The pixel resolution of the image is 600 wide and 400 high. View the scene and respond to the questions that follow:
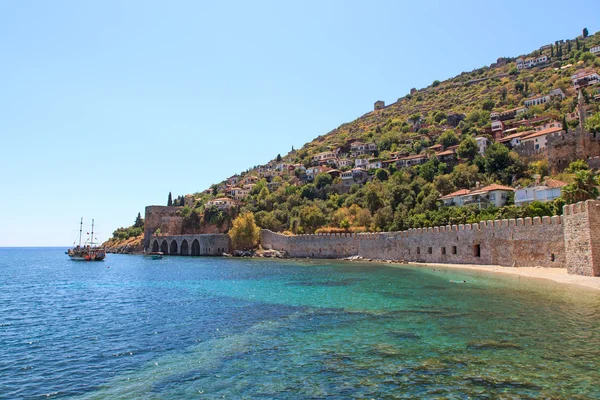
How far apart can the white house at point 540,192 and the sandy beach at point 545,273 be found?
13.3 m

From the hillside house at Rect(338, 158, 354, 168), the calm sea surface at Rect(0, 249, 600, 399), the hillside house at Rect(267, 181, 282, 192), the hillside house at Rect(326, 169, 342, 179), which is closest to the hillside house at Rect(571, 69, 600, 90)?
the hillside house at Rect(338, 158, 354, 168)

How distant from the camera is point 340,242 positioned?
49.1 metres

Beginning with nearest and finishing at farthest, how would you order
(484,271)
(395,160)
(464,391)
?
(464,391) < (484,271) < (395,160)

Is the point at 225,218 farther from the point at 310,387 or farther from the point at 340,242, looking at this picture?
the point at 310,387

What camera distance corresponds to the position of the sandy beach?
16859mm

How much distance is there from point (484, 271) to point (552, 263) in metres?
4.02

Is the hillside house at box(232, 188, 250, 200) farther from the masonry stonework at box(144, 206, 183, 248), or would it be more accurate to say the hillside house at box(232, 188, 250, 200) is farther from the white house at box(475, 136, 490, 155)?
the white house at box(475, 136, 490, 155)

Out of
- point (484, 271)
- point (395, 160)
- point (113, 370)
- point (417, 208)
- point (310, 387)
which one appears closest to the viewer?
point (310, 387)

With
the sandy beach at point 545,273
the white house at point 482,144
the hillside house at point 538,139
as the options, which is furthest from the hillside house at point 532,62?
the sandy beach at point 545,273

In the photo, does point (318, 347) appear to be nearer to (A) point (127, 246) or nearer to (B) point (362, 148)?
(B) point (362, 148)

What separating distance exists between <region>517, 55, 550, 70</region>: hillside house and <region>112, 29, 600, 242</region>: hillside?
13.3 inches

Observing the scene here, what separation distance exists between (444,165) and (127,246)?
74.2 meters

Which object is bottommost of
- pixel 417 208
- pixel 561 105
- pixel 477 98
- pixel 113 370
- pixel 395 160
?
pixel 113 370

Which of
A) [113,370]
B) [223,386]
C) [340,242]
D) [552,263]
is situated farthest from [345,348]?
[340,242]
